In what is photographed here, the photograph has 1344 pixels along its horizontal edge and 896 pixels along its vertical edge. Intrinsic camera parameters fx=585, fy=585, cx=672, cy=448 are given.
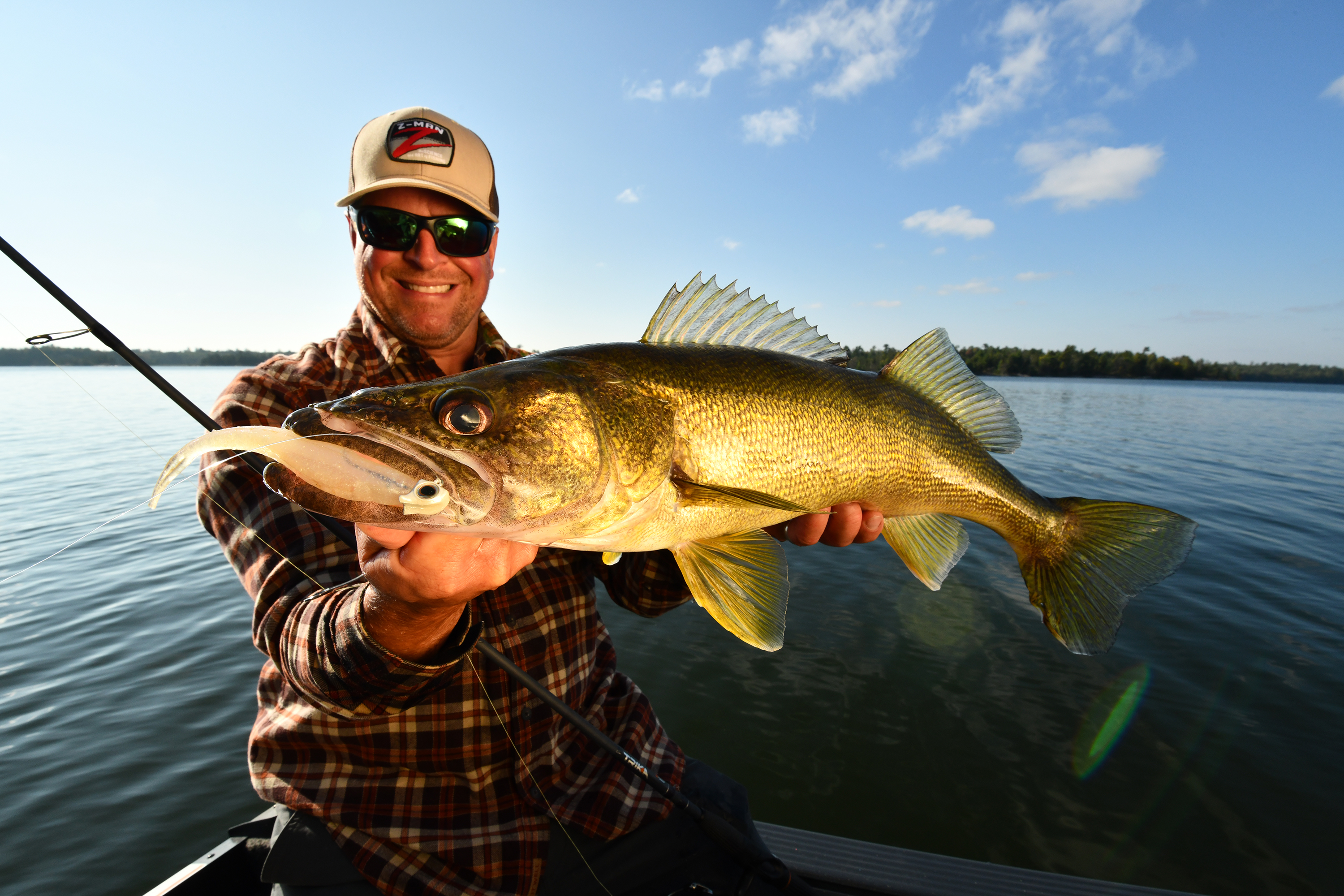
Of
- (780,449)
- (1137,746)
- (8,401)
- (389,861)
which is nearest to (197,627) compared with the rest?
(389,861)

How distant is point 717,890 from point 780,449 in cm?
177

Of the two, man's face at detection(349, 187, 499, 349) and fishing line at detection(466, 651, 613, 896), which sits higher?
man's face at detection(349, 187, 499, 349)

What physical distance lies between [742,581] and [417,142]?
2395mm

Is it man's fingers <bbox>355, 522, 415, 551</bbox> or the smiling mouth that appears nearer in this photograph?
man's fingers <bbox>355, 522, 415, 551</bbox>

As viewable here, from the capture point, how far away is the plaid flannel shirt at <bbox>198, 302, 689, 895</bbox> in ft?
5.66

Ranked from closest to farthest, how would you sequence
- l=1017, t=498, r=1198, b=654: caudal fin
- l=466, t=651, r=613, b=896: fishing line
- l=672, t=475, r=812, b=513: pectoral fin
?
l=672, t=475, r=812, b=513: pectoral fin
l=466, t=651, r=613, b=896: fishing line
l=1017, t=498, r=1198, b=654: caudal fin

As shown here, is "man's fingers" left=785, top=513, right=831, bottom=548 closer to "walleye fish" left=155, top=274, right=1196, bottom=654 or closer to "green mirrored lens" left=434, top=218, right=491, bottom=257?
"walleye fish" left=155, top=274, right=1196, bottom=654

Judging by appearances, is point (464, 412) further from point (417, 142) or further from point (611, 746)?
point (417, 142)

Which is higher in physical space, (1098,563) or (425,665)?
(425,665)

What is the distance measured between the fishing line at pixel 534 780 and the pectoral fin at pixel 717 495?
0.96 meters

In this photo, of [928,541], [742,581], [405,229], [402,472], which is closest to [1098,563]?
[928,541]

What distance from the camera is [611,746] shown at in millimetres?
2250

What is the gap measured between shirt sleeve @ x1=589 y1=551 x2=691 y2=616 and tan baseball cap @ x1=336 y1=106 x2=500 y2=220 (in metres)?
1.84

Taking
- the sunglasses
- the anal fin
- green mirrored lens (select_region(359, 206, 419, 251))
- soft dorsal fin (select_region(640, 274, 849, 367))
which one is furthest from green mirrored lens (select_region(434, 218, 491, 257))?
the anal fin
